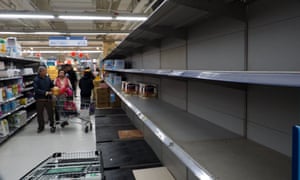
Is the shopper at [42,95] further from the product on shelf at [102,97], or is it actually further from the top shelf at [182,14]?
the top shelf at [182,14]

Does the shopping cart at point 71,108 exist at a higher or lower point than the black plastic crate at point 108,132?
higher

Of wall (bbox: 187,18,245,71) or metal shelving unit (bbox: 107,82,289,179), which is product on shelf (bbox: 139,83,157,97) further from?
metal shelving unit (bbox: 107,82,289,179)

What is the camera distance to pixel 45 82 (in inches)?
247

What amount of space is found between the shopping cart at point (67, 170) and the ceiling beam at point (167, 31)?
4.72ft

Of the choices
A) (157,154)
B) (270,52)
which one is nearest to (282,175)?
(270,52)

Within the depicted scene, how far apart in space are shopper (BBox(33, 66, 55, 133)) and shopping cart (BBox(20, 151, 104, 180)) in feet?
12.6

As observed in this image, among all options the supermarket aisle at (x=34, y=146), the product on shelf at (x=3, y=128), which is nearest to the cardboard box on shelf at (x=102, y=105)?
the supermarket aisle at (x=34, y=146)

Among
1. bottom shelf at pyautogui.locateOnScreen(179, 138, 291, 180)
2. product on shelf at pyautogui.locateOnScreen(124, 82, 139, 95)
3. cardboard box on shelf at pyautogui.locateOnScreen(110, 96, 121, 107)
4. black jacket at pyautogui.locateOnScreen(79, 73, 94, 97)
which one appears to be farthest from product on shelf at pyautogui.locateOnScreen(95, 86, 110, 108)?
bottom shelf at pyautogui.locateOnScreen(179, 138, 291, 180)

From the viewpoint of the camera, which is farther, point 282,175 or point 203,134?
point 203,134

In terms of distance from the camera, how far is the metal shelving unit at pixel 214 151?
43.4 inches

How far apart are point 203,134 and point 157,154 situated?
76.1 inches

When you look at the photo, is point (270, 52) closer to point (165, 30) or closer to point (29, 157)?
point (165, 30)

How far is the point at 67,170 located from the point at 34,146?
10.4ft

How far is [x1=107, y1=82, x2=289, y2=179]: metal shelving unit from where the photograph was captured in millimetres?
1104
